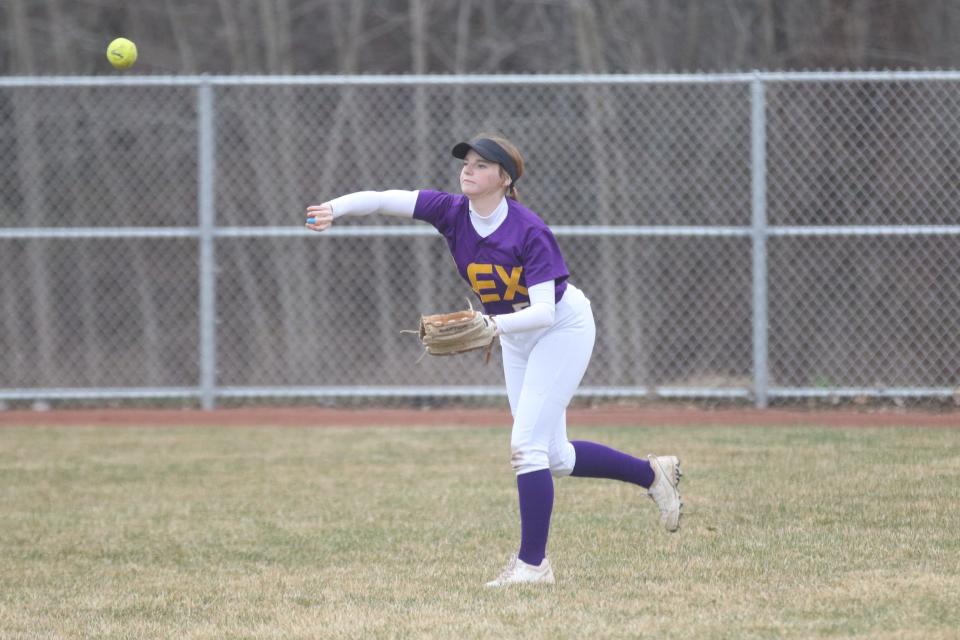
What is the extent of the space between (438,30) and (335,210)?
10771 mm

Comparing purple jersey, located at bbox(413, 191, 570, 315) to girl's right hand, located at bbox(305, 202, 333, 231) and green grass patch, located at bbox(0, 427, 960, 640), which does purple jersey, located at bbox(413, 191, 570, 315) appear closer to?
girl's right hand, located at bbox(305, 202, 333, 231)

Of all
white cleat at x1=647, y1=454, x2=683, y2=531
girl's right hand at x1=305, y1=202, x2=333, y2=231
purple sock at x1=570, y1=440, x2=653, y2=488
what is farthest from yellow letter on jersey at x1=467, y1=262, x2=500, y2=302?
white cleat at x1=647, y1=454, x2=683, y2=531

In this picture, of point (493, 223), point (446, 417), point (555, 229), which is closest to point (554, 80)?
point (555, 229)

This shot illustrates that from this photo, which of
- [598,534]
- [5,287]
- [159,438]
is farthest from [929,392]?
[5,287]

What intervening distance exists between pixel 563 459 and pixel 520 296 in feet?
2.21

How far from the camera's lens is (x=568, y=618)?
13.4ft

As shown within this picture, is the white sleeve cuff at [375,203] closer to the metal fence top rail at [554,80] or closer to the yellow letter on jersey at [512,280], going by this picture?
the yellow letter on jersey at [512,280]

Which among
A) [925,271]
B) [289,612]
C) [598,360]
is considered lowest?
[289,612]

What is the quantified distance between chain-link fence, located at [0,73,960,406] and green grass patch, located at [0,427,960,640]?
120cm

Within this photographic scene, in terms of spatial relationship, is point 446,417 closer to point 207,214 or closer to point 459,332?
point 207,214

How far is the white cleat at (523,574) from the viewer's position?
462cm

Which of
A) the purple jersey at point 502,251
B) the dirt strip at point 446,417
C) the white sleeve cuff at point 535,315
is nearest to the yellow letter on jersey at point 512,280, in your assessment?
the purple jersey at point 502,251

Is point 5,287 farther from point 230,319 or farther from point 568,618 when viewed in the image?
point 568,618

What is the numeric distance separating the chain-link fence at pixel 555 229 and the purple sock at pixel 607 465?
3.80 m
